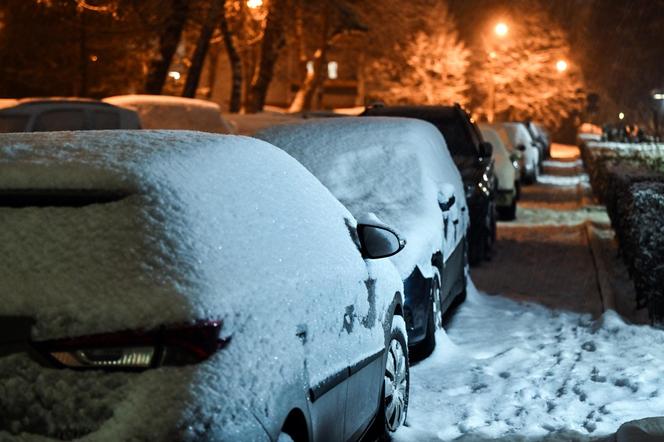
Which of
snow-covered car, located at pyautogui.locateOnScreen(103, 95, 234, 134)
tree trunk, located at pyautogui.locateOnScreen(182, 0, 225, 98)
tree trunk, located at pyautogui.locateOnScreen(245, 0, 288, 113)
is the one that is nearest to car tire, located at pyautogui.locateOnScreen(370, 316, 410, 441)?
snow-covered car, located at pyautogui.locateOnScreen(103, 95, 234, 134)

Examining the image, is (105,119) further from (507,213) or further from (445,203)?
(445,203)

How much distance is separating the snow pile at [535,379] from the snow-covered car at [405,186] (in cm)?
36

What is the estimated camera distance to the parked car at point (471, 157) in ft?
48.3

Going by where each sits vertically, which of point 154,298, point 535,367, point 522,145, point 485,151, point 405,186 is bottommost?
point 522,145

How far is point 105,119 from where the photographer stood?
21.3 meters

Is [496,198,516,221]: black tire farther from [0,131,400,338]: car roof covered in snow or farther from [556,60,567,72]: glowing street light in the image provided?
[556,60,567,72]: glowing street light

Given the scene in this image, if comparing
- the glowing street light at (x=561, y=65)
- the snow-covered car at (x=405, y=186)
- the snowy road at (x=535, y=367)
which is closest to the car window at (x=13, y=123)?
the snowy road at (x=535, y=367)

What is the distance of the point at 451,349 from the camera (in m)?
9.51

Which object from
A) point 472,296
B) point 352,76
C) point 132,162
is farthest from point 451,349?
point 352,76

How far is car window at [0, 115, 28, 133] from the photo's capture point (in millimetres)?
19797

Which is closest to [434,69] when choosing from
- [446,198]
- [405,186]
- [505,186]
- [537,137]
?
[537,137]

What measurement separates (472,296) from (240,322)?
27.8ft

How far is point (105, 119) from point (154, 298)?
17.9m

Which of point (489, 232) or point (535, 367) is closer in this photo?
point (535, 367)
